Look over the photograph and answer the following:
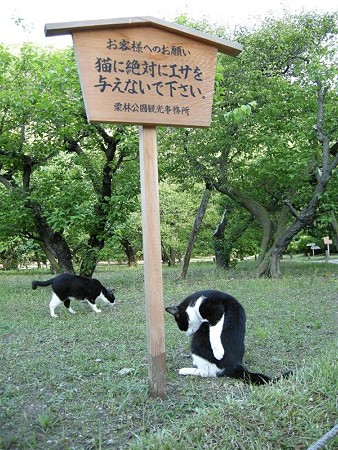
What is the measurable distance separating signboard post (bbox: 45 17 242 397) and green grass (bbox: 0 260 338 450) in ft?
1.81

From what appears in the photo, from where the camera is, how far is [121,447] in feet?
11.3

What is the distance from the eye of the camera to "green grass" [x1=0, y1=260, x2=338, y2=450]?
3512mm

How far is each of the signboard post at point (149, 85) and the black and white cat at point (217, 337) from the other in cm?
65

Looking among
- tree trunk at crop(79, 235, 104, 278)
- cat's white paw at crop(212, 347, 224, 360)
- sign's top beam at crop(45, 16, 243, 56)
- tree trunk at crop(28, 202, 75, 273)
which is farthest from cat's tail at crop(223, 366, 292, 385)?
tree trunk at crop(28, 202, 75, 273)

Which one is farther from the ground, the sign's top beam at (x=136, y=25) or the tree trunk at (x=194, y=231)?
the sign's top beam at (x=136, y=25)

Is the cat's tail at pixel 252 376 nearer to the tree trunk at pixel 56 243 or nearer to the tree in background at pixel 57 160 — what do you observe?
the tree in background at pixel 57 160

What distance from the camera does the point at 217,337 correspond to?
499cm

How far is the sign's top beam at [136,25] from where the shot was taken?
13.7ft

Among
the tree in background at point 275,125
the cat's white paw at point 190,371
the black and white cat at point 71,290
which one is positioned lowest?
the cat's white paw at point 190,371

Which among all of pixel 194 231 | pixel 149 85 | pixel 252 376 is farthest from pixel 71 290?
pixel 194 231

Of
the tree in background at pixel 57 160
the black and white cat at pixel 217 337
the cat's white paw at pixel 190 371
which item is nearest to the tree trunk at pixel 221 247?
the tree in background at pixel 57 160

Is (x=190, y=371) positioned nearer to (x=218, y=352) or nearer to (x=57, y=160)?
(x=218, y=352)

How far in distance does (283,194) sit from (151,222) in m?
12.6

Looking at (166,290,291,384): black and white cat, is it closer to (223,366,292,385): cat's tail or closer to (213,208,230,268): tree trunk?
(223,366,292,385): cat's tail
